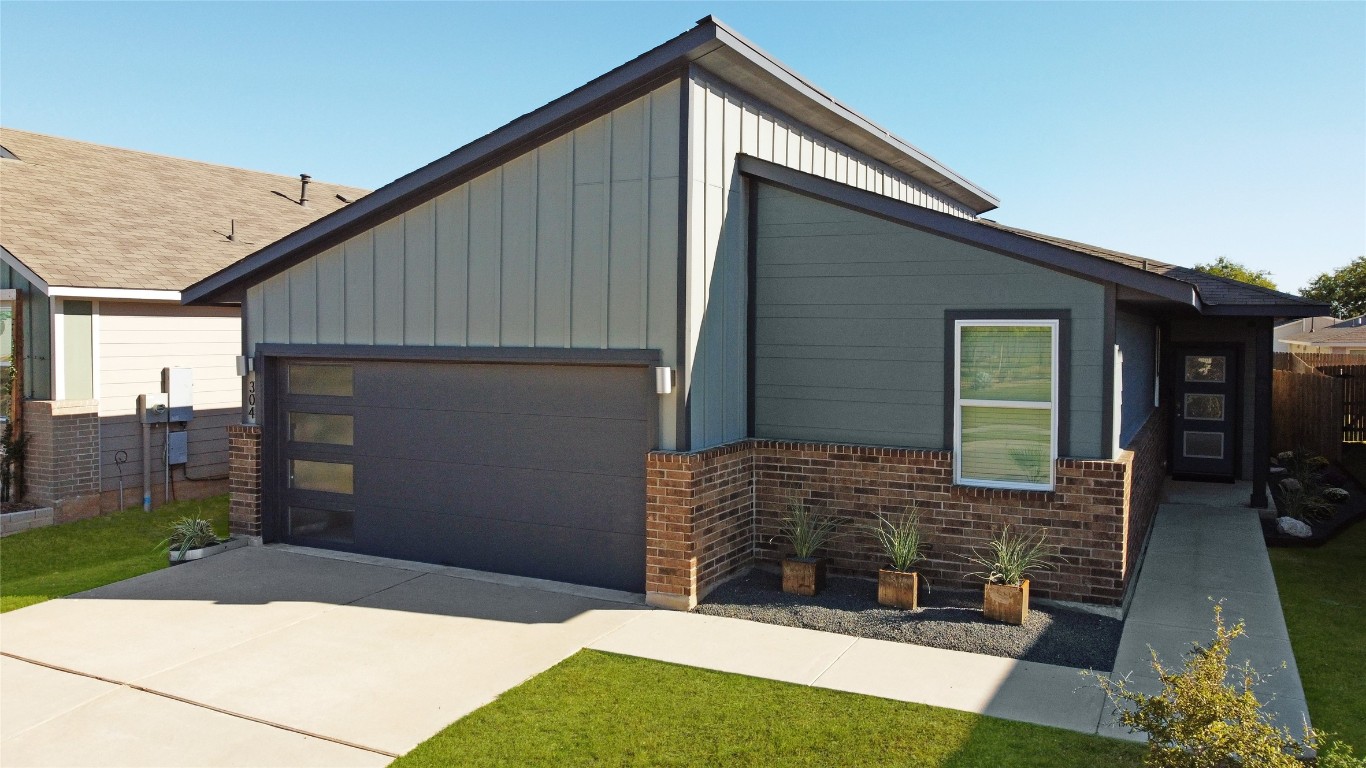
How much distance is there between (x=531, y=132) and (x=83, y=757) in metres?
6.05

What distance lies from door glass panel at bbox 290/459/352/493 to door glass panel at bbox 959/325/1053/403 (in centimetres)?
676

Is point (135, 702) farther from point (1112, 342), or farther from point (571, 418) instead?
point (1112, 342)

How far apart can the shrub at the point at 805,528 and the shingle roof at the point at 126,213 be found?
9.61 metres

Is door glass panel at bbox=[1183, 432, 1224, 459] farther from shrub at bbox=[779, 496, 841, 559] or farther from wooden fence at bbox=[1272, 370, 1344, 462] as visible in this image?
shrub at bbox=[779, 496, 841, 559]

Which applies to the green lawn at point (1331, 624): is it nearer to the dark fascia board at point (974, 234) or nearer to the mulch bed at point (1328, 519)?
the mulch bed at point (1328, 519)

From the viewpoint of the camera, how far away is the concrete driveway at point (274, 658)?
19.4 ft

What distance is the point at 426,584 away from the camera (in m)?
9.45

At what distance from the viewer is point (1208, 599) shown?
8273 mm

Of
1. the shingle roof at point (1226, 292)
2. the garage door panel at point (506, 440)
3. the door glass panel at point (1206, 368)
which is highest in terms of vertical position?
the shingle roof at point (1226, 292)

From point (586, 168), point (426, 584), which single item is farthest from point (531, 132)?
point (426, 584)

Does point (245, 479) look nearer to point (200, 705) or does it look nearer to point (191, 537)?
point (191, 537)

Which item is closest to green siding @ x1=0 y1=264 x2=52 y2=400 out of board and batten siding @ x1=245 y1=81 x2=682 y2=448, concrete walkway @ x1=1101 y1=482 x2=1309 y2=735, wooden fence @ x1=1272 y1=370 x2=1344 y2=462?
board and batten siding @ x1=245 y1=81 x2=682 y2=448

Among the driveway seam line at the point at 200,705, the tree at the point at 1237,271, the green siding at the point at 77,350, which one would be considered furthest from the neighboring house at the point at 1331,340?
the driveway seam line at the point at 200,705

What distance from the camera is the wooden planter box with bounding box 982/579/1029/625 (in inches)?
309
